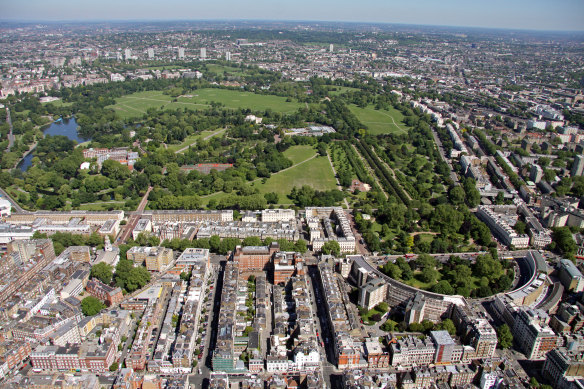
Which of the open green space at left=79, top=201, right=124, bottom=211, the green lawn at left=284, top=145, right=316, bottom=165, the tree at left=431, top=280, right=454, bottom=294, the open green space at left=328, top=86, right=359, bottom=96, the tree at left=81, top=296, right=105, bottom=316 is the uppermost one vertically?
the open green space at left=328, top=86, right=359, bottom=96

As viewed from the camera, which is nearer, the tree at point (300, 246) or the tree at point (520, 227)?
the tree at point (300, 246)

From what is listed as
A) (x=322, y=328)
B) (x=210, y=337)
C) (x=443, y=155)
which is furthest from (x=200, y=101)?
(x=322, y=328)

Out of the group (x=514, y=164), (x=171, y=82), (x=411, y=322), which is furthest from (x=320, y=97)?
(x=411, y=322)

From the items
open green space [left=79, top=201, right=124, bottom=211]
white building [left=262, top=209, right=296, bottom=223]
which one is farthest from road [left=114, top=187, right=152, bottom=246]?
white building [left=262, top=209, right=296, bottom=223]

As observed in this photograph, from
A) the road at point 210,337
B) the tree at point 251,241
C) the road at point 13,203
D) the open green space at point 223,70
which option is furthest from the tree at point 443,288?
the open green space at point 223,70

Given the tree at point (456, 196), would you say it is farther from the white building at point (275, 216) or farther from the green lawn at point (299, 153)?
the green lawn at point (299, 153)

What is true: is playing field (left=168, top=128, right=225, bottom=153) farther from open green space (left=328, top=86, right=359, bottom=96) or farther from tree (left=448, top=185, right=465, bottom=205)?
open green space (left=328, top=86, right=359, bottom=96)
